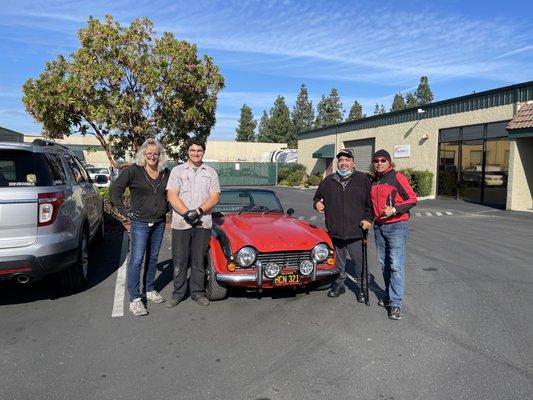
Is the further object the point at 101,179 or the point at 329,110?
the point at 329,110

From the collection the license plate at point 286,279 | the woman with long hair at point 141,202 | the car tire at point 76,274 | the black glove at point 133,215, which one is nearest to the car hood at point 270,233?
the license plate at point 286,279

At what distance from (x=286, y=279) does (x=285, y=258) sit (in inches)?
8.9

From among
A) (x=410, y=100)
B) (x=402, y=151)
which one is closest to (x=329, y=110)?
(x=410, y=100)

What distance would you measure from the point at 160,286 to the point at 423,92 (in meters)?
91.8

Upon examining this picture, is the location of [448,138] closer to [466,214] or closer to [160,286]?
[466,214]

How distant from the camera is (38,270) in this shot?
4.57m

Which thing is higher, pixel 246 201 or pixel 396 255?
pixel 246 201

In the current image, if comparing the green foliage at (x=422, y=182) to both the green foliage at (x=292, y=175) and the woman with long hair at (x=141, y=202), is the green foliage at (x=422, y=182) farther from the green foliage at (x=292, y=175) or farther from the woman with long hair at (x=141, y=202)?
the woman with long hair at (x=141, y=202)

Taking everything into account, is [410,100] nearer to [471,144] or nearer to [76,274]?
[471,144]

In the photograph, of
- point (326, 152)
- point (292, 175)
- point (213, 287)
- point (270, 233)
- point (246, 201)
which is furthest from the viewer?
point (292, 175)

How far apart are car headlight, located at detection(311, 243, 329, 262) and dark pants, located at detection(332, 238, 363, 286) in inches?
8.0

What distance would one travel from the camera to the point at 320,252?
16.9ft

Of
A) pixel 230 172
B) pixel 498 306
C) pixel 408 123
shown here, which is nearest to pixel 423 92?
pixel 230 172

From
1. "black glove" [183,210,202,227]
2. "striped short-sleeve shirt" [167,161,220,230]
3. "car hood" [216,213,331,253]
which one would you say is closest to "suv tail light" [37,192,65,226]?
"striped short-sleeve shirt" [167,161,220,230]
